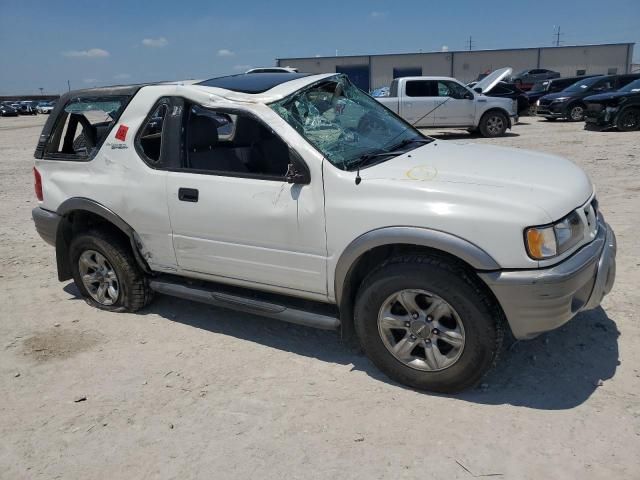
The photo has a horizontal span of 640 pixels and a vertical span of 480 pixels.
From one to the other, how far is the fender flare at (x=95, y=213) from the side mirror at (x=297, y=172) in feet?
4.99

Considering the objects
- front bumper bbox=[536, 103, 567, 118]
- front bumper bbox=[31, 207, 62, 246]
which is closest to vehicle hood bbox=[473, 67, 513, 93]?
front bumper bbox=[536, 103, 567, 118]

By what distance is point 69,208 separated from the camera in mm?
4449

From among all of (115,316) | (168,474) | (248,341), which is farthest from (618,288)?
(115,316)

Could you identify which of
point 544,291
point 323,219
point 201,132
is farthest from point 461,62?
point 544,291

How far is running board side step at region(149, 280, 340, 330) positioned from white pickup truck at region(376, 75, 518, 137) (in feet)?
39.4

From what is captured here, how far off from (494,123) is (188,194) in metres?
13.4

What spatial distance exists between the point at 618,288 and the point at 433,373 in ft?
7.26

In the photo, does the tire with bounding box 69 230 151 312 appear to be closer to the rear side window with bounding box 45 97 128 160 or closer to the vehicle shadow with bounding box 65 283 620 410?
the vehicle shadow with bounding box 65 283 620 410

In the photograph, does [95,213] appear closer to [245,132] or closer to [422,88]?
[245,132]

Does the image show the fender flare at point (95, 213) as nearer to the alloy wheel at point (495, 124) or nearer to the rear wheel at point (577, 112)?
the alloy wheel at point (495, 124)

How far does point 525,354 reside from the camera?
142 inches

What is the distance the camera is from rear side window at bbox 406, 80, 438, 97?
15312 millimetres

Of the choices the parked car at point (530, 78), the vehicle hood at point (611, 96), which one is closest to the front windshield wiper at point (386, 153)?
the vehicle hood at point (611, 96)

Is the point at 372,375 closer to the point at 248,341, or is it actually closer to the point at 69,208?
the point at 248,341
